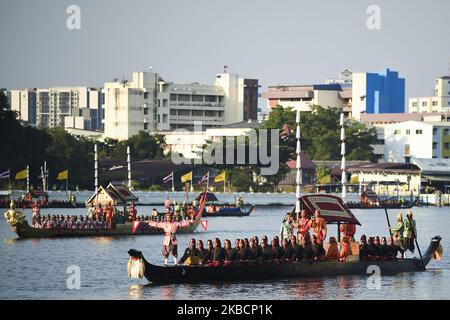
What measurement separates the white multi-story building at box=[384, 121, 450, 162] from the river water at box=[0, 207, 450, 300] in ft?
309

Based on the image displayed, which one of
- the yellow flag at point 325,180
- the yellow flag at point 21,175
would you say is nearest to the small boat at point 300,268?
the yellow flag at point 21,175

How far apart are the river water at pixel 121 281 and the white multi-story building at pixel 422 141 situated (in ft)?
309

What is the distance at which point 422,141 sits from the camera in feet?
602

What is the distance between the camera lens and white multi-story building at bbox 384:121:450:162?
18275 centimetres

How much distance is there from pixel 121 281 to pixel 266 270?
7.00m

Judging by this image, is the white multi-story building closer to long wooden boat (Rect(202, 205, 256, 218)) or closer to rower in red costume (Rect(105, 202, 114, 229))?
long wooden boat (Rect(202, 205, 256, 218))

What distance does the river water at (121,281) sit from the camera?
5503 cm

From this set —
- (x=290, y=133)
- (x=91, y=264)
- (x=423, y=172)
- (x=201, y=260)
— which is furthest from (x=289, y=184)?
(x=201, y=260)

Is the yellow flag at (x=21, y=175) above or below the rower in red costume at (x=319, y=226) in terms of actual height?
below

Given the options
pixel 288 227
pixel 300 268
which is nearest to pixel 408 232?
pixel 288 227

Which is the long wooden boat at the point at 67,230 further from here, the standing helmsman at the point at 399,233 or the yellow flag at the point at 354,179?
the yellow flag at the point at 354,179

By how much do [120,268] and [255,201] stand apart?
307ft

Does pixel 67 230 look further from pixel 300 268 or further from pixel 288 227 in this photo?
pixel 300 268

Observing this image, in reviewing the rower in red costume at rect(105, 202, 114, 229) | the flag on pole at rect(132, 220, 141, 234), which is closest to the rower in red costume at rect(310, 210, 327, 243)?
the flag on pole at rect(132, 220, 141, 234)
